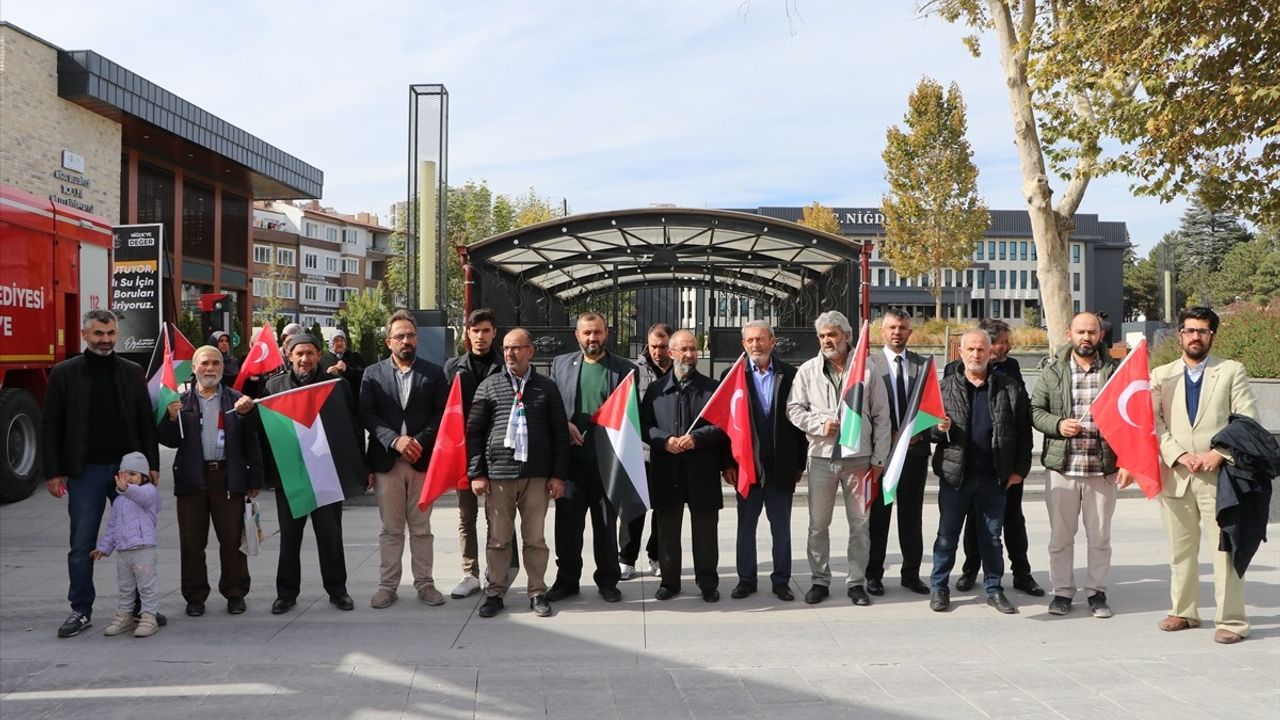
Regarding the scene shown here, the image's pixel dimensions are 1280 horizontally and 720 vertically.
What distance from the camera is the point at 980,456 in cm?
693

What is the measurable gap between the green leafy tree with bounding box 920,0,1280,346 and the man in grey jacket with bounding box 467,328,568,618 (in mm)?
8588

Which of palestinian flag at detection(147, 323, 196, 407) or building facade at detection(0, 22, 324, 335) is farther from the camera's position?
building facade at detection(0, 22, 324, 335)

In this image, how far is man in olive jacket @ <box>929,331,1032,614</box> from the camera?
6.88 meters

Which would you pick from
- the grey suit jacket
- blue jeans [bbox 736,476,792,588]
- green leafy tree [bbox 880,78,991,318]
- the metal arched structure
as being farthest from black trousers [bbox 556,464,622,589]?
green leafy tree [bbox 880,78,991,318]

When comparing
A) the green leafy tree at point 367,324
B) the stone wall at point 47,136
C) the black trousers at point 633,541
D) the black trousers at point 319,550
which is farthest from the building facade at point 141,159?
the black trousers at point 633,541

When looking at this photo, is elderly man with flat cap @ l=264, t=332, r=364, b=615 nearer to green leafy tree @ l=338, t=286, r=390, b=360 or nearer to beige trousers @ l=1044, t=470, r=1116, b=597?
beige trousers @ l=1044, t=470, r=1116, b=597

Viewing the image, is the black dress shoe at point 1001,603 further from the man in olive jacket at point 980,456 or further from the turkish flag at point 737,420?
the turkish flag at point 737,420

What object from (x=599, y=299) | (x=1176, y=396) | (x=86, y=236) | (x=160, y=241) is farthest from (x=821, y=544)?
(x=599, y=299)

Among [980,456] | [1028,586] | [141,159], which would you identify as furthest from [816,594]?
[141,159]

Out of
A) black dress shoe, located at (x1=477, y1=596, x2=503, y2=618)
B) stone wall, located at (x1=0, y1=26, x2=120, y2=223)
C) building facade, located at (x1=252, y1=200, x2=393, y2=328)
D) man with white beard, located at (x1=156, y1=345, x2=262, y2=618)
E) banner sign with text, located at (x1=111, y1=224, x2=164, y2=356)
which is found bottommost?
black dress shoe, located at (x1=477, y1=596, x2=503, y2=618)

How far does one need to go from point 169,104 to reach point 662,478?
29228 millimetres

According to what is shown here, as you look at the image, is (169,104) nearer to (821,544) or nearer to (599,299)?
(599,299)

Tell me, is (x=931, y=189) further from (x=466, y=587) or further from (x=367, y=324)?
(x=466, y=587)

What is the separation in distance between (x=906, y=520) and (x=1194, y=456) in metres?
1.88
